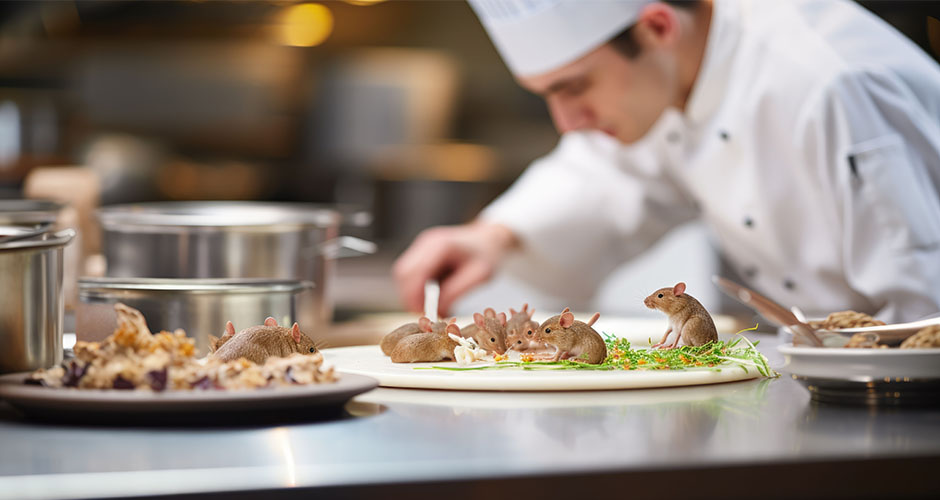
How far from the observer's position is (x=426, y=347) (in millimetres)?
768

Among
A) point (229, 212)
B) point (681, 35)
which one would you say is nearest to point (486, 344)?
point (229, 212)

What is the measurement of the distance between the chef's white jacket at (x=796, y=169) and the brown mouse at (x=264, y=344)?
1078 mm

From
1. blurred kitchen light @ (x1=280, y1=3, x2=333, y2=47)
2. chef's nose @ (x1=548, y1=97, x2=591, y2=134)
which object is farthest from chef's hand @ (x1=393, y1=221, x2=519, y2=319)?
blurred kitchen light @ (x1=280, y1=3, x2=333, y2=47)

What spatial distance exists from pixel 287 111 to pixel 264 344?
3603 millimetres

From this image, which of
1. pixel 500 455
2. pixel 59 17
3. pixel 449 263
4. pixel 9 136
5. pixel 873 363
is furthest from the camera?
pixel 9 136

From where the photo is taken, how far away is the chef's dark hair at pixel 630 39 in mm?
1715

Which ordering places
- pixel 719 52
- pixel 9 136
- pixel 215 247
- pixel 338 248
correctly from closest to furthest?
1. pixel 215 247
2. pixel 338 248
3. pixel 719 52
4. pixel 9 136

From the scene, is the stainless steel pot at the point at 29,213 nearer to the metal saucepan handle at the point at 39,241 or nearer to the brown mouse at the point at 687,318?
the metal saucepan handle at the point at 39,241

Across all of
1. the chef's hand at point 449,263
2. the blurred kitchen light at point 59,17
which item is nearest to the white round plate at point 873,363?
the chef's hand at point 449,263

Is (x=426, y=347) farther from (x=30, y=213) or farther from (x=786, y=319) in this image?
(x=30, y=213)

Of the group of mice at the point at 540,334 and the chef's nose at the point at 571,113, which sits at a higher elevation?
the chef's nose at the point at 571,113

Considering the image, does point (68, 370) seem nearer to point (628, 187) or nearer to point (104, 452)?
point (104, 452)

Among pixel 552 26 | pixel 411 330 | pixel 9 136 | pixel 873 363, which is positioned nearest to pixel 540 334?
pixel 411 330

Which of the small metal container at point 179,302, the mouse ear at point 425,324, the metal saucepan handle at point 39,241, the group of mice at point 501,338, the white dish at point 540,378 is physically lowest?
the white dish at point 540,378
